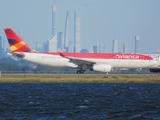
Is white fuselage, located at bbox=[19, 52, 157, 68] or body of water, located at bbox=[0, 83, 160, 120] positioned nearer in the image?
body of water, located at bbox=[0, 83, 160, 120]

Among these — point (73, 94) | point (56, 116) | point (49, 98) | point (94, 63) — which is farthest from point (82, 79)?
point (56, 116)

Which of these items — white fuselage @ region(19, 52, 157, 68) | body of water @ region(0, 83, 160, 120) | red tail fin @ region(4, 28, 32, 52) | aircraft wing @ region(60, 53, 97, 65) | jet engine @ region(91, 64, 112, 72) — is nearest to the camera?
body of water @ region(0, 83, 160, 120)

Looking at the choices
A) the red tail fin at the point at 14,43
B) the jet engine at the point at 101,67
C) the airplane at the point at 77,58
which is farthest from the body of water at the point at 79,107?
the red tail fin at the point at 14,43

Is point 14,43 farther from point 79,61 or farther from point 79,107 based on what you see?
point 79,107

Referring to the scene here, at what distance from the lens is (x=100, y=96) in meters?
59.9

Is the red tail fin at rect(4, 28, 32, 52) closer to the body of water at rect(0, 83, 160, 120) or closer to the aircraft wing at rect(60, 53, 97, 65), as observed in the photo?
the aircraft wing at rect(60, 53, 97, 65)

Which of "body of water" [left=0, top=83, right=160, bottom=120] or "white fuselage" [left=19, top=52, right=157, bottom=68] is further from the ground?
"white fuselage" [left=19, top=52, right=157, bottom=68]

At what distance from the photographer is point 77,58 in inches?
4139

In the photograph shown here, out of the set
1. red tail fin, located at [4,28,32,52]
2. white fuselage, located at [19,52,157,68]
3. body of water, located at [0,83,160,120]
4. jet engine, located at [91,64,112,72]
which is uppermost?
red tail fin, located at [4,28,32,52]

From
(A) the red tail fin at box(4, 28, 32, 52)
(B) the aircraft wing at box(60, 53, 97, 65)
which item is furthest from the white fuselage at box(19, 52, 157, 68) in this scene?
(A) the red tail fin at box(4, 28, 32, 52)

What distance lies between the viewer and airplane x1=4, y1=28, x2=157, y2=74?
105250mm

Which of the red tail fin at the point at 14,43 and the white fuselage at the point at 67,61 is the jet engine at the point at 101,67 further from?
the red tail fin at the point at 14,43

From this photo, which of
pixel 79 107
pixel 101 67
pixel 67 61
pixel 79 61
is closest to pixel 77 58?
pixel 79 61

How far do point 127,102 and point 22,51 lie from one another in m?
56.7
